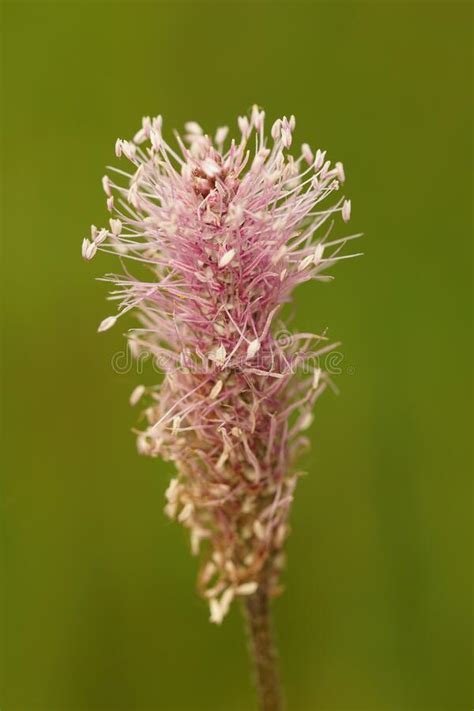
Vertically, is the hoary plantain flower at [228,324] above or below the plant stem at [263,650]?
above

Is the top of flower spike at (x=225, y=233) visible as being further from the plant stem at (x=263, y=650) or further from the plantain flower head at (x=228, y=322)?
the plant stem at (x=263, y=650)

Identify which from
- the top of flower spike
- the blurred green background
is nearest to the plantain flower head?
the top of flower spike

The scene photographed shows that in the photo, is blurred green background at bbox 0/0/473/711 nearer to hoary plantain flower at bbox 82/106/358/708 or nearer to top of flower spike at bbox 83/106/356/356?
hoary plantain flower at bbox 82/106/358/708

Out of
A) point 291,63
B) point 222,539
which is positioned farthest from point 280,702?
point 291,63

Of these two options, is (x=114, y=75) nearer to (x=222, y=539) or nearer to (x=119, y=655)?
(x=222, y=539)

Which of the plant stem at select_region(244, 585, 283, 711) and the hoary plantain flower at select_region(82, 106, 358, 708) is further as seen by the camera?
the plant stem at select_region(244, 585, 283, 711)

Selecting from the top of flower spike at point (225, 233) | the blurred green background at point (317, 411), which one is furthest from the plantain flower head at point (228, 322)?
the blurred green background at point (317, 411)

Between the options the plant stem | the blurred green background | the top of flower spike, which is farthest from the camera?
the blurred green background
